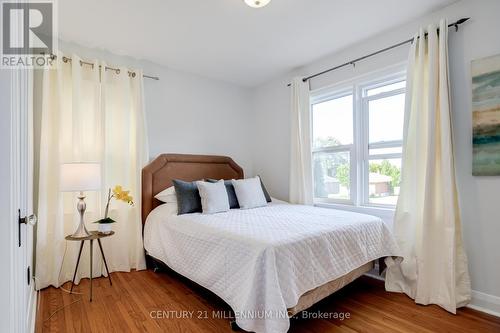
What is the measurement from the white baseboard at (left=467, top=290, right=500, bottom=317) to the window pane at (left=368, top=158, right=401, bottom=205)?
982mm

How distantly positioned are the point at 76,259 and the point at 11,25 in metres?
2.40

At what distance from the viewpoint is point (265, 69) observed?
12.0 feet

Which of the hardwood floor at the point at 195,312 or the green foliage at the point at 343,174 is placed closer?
the hardwood floor at the point at 195,312

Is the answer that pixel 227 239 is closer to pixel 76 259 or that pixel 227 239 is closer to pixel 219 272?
pixel 219 272

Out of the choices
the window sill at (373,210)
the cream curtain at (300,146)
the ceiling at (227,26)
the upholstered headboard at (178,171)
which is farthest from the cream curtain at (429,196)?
the upholstered headboard at (178,171)

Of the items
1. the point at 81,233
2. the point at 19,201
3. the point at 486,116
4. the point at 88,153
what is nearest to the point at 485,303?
the point at 486,116

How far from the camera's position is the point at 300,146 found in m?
3.46

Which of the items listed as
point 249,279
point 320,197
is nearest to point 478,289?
point 320,197

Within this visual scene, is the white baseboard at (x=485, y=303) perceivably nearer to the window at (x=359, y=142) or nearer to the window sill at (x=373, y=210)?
the window sill at (x=373, y=210)

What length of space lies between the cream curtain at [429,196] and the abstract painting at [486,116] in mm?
185

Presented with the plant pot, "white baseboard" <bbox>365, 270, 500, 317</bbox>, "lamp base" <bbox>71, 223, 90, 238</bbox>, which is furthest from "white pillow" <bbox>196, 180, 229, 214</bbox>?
"white baseboard" <bbox>365, 270, 500, 317</bbox>

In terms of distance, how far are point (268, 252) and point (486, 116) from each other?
2.05 meters

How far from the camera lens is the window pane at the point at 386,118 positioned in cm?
273

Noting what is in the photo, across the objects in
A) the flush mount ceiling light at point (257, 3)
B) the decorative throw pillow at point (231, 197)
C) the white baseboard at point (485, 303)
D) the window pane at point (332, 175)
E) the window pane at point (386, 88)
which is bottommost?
the white baseboard at point (485, 303)
